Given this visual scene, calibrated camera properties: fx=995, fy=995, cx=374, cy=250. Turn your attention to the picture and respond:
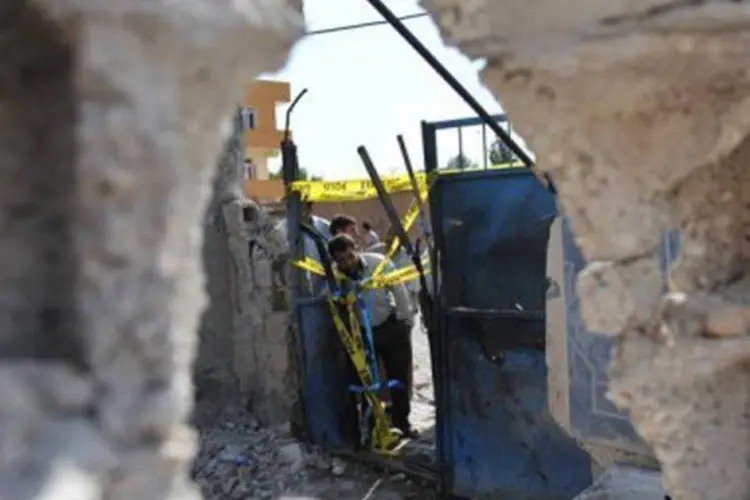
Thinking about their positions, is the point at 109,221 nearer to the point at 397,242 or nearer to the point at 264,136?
the point at 397,242

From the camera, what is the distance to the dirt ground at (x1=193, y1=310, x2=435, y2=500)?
4602mm

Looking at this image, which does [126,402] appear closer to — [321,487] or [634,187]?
[634,187]

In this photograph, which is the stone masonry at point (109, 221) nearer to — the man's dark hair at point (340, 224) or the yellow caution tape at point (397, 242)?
the yellow caution tape at point (397, 242)

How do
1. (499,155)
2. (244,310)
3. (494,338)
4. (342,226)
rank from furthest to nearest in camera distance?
(244,310), (342,226), (499,155), (494,338)

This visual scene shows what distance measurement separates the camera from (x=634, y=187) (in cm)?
161

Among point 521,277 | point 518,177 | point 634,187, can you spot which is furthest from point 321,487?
point 634,187

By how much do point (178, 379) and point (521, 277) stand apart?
3.24 metres

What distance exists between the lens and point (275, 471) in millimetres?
4855

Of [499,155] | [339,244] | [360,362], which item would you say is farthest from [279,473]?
[499,155]

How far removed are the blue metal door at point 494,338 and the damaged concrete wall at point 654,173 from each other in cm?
193

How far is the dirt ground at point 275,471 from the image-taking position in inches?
181

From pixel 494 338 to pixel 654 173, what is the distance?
237 centimetres

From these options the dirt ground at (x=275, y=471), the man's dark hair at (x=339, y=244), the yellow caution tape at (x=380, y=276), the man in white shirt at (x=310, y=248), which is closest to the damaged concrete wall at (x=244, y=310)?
the dirt ground at (x=275, y=471)

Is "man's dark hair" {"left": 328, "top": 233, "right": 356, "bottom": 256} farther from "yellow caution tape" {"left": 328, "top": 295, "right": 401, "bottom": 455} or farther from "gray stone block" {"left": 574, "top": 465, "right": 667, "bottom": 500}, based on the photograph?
"gray stone block" {"left": 574, "top": 465, "right": 667, "bottom": 500}
